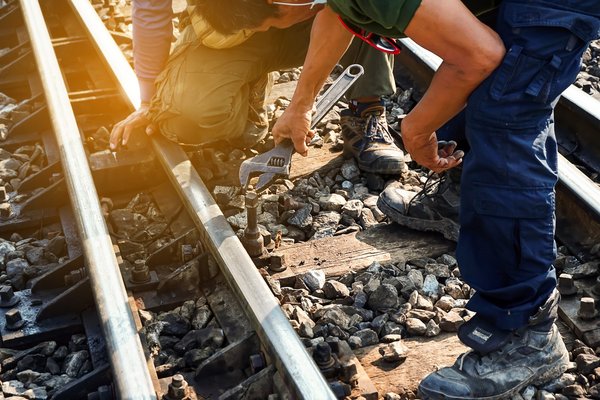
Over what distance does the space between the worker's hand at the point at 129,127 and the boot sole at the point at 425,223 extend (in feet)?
4.26

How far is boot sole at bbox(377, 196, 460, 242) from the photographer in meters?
4.41

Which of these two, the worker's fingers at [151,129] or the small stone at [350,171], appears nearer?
the worker's fingers at [151,129]

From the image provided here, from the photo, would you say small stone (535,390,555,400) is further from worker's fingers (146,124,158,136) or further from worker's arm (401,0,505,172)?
worker's fingers (146,124,158,136)

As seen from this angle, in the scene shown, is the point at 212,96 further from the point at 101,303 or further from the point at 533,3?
the point at 533,3

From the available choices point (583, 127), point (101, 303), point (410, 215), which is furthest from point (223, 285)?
point (583, 127)

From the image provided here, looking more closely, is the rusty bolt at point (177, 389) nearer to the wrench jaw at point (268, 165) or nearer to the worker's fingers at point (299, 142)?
the wrench jaw at point (268, 165)

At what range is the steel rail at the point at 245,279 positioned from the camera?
3.14 m

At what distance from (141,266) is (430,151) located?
1.29 metres

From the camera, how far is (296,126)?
13.3ft

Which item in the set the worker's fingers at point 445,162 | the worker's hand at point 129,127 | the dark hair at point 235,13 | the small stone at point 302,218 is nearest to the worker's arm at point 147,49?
the worker's hand at point 129,127

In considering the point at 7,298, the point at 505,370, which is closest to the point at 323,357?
the point at 505,370

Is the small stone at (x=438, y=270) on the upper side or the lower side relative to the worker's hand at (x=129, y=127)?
upper

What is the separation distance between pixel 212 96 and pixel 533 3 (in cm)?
221

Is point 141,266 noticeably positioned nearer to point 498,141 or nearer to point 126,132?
point 126,132
